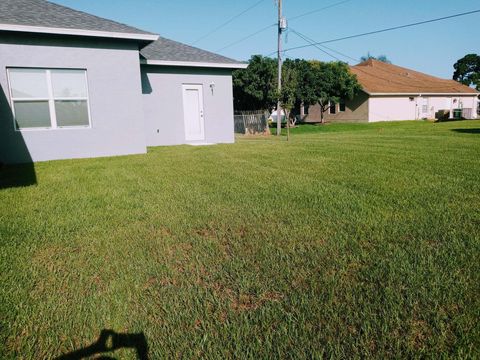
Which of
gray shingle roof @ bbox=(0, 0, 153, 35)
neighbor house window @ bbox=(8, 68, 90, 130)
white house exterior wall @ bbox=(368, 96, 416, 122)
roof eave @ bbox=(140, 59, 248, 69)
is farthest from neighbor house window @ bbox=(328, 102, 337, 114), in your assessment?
neighbor house window @ bbox=(8, 68, 90, 130)

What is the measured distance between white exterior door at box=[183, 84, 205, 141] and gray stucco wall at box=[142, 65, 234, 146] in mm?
170

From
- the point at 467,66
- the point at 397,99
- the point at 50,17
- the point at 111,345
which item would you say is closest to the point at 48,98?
the point at 50,17

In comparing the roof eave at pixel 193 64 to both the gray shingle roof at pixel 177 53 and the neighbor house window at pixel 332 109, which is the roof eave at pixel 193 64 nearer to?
the gray shingle roof at pixel 177 53

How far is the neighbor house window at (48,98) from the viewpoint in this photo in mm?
9562

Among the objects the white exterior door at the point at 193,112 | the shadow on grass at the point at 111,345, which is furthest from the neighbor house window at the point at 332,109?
the shadow on grass at the point at 111,345

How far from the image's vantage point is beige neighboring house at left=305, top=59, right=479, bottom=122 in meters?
32.3

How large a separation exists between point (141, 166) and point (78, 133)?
317 cm

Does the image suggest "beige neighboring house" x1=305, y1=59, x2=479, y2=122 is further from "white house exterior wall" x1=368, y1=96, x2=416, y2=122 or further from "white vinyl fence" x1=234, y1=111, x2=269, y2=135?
"white vinyl fence" x1=234, y1=111, x2=269, y2=135

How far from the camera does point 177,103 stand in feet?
45.3

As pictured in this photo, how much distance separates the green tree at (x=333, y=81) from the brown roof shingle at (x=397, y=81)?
1729 mm

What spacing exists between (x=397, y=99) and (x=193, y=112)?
26.2 metres

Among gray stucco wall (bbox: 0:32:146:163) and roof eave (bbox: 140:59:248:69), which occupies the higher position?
roof eave (bbox: 140:59:248:69)

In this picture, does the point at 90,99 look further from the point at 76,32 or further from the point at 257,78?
the point at 257,78

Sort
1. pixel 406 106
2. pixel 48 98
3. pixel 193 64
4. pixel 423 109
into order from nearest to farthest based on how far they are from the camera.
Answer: pixel 48 98, pixel 193 64, pixel 406 106, pixel 423 109
